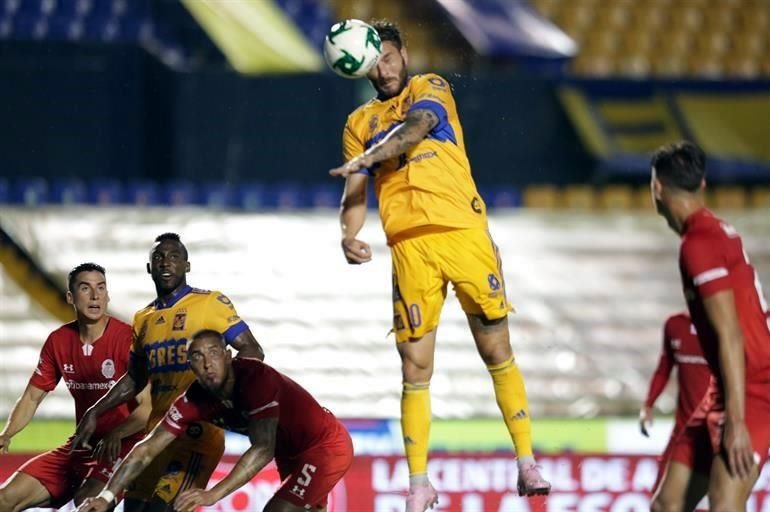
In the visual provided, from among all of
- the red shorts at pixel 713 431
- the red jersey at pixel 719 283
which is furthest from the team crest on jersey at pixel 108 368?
the red jersey at pixel 719 283

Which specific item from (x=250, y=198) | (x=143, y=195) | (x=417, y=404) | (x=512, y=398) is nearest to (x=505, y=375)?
(x=512, y=398)

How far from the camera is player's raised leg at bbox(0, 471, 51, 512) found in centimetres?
810

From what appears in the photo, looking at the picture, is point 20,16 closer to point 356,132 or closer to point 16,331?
point 16,331

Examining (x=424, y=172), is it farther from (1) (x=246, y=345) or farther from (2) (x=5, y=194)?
(2) (x=5, y=194)

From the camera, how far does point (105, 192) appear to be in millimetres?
12867

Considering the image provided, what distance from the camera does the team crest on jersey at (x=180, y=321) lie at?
784 cm

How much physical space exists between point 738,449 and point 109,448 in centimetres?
359

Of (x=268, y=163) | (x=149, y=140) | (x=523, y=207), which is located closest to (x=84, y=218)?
(x=149, y=140)

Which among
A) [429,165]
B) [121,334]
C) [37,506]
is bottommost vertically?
[37,506]

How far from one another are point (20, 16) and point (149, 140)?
6.89 ft

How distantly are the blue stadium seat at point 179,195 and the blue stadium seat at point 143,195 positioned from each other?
0.07 metres

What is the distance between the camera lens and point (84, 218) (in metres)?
12.9

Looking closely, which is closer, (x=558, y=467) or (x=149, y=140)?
(x=558, y=467)

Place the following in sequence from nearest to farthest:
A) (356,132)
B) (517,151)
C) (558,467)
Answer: (356,132)
(558,467)
(517,151)
